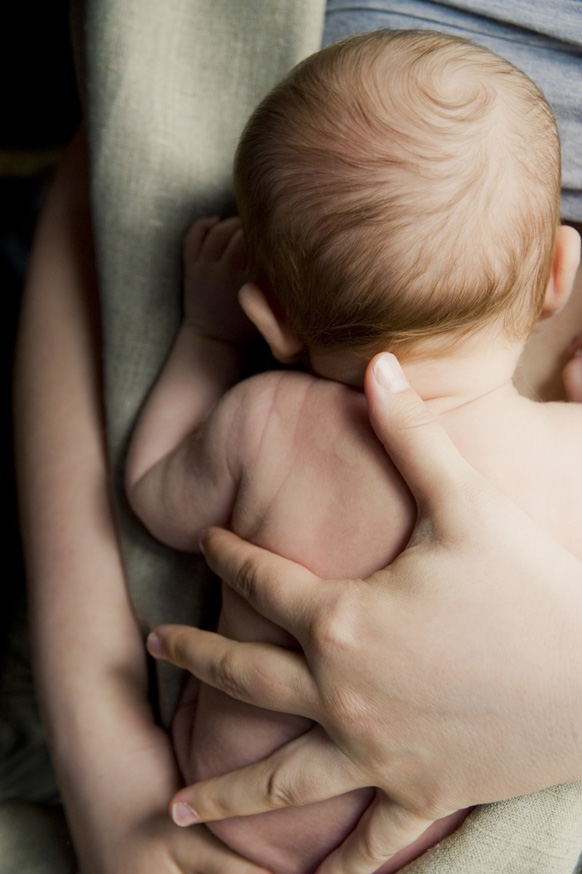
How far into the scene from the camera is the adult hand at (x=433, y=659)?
0.63m

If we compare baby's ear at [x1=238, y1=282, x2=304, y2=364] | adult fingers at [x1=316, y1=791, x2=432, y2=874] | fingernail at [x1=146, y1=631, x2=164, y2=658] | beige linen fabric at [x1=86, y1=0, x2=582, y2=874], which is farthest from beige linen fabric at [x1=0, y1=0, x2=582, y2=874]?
adult fingers at [x1=316, y1=791, x2=432, y2=874]

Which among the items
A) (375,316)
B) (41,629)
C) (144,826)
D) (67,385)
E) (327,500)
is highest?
(375,316)

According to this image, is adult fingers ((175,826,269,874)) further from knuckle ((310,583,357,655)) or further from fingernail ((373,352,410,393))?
fingernail ((373,352,410,393))

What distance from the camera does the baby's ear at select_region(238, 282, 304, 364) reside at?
0.79m

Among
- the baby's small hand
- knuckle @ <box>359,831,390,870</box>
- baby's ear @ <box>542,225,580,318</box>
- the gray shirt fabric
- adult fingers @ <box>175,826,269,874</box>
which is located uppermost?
the gray shirt fabric

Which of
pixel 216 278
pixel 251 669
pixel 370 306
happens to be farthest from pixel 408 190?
pixel 251 669

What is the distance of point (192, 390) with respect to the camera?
3.18ft

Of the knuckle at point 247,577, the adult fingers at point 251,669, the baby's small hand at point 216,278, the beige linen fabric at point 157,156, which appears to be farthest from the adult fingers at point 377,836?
the baby's small hand at point 216,278

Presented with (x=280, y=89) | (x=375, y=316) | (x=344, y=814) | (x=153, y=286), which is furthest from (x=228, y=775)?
(x=280, y=89)

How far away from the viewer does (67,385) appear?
1.05 metres

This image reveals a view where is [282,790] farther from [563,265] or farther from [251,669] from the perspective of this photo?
[563,265]

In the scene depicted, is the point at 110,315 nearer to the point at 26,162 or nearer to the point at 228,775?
the point at 228,775

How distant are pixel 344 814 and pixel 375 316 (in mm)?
517

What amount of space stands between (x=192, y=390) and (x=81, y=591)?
0.31m
